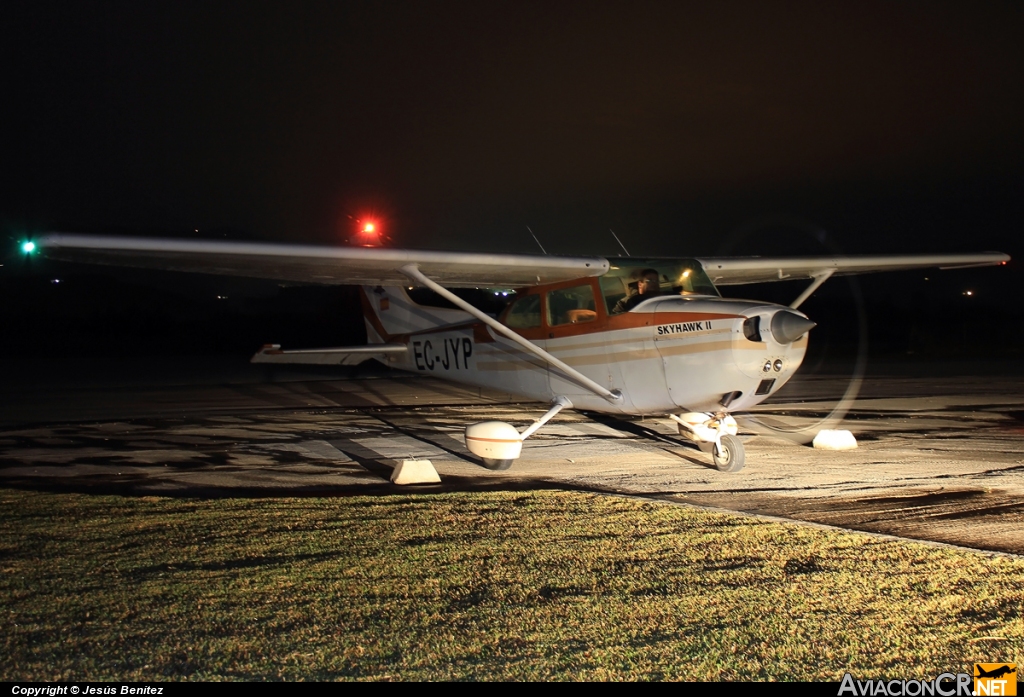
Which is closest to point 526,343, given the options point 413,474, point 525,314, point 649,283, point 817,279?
point 525,314

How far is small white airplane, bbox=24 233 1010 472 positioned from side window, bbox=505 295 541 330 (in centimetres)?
2

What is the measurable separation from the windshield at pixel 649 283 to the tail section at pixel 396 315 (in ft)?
15.8

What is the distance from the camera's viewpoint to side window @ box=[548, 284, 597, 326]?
33.8 ft

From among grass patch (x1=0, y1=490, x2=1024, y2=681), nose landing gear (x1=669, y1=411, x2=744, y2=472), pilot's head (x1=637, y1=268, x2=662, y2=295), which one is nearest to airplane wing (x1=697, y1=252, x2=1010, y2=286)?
pilot's head (x1=637, y1=268, x2=662, y2=295)

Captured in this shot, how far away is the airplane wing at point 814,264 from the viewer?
1182 cm

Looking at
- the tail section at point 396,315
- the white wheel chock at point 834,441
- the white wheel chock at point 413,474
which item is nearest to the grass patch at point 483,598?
the white wheel chock at point 413,474

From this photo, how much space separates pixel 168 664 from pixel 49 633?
0.80 meters

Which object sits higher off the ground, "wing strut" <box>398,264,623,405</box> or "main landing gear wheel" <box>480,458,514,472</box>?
"wing strut" <box>398,264,623,405</box>

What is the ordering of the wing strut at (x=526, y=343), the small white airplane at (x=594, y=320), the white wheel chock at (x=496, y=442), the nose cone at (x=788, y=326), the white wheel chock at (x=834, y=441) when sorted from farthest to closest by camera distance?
the white wheel chock at (x=834, y=441) < the wing strut at (x=526, y=343) < the white wheel chock at (x=496, y=442) < the small white airplane at (x=594, y=320) < the nose cone at (x=788, y=326)

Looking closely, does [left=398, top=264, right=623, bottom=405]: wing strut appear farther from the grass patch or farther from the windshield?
the grass patch

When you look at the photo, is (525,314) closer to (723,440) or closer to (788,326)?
(723,440)

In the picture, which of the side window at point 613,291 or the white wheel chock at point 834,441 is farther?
the white wheel chock at point 834,441

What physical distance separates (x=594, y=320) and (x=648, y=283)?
2.57 feet

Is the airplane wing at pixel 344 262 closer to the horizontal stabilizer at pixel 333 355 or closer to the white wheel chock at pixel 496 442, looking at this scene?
the white wheel chock at pixel 496 442
